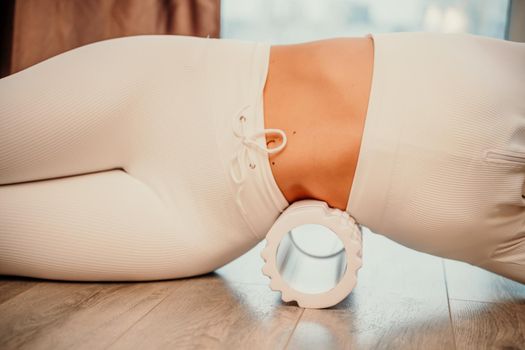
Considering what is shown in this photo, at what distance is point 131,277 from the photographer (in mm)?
1147

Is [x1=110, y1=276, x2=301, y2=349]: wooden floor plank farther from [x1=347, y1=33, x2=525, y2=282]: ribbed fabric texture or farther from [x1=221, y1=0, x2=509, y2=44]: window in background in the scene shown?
[x1=221, y1=0, x2=509, y2=44]: window in background

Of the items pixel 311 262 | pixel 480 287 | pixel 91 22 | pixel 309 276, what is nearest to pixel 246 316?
pixel 309 276

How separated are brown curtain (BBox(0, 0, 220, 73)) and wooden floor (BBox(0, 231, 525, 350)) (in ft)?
3.05

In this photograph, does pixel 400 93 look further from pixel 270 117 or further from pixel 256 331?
pixel 256 331

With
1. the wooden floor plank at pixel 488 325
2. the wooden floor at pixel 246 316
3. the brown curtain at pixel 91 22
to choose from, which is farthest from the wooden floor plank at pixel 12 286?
the brown curtain at pixel 91 22

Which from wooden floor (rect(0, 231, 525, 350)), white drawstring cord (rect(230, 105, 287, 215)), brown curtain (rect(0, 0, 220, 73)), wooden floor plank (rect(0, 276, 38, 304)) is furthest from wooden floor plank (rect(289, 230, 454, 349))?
brown curtain (rect(0, 0, 220, 73))

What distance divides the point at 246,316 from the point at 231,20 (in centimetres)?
150

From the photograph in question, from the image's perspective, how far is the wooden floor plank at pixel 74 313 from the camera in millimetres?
881

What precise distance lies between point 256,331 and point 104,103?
479 millimetres

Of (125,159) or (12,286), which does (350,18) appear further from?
(12,286)

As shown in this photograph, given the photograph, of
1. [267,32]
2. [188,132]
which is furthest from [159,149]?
[267,32]

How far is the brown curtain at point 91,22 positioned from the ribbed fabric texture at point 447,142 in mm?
1043

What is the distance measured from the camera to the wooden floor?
0.91 m

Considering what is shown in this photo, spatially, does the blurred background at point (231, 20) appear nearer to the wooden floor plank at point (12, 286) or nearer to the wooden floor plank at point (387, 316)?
the wooden floor plank at point (12, 286)
